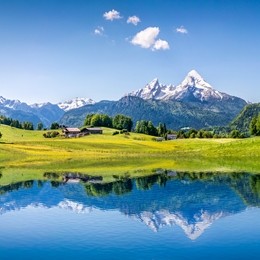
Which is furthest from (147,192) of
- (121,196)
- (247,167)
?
(247,167)

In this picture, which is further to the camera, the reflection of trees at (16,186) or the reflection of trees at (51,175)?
the reflection of trees at (51,175)

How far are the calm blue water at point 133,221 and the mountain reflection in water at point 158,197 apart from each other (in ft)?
0.41

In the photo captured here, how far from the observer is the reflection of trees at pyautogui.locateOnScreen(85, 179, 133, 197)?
6781 cm

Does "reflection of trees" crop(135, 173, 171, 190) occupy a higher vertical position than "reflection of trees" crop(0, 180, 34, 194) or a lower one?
higher

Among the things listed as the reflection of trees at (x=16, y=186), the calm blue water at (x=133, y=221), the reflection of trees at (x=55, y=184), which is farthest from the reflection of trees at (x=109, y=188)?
the reflection of trees at (x=16, y=186)

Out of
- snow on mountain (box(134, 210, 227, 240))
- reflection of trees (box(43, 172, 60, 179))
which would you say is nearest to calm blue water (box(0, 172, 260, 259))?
snow on mountain (box(134, 210, 227, 240))

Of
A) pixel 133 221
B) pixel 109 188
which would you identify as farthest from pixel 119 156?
pixel 133 221

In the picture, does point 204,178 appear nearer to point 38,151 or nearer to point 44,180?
point 44,180

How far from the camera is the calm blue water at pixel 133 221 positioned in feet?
118

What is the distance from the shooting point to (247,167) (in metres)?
101

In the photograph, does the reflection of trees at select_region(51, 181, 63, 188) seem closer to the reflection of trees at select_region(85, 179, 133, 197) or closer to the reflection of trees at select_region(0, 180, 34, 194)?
the reflection of trees at select_region(0, 180, 34, 194)

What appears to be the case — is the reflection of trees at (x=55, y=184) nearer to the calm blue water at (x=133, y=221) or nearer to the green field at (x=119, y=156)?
the calm blue water at (x=133, y=221)

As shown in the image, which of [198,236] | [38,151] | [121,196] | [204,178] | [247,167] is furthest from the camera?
[38,151]

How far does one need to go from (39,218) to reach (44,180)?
35796 millimetres
